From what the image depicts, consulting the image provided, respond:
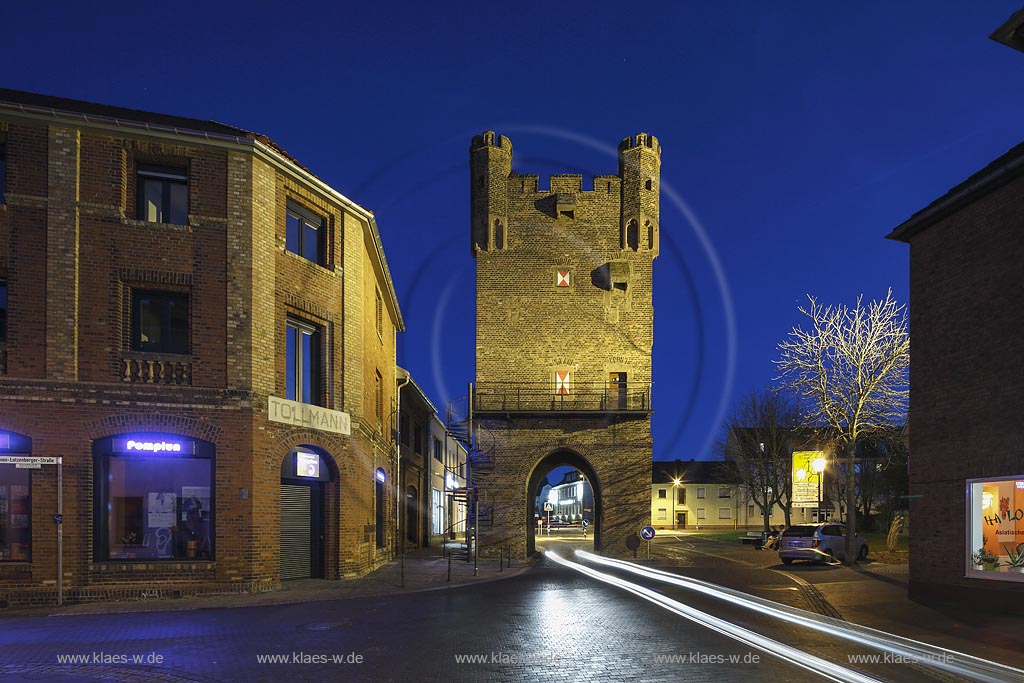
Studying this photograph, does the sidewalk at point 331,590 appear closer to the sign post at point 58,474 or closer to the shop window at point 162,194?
the sign post at point 58,474

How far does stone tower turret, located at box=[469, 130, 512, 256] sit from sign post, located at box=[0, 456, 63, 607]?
22258mm

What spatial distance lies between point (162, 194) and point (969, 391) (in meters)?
18.4

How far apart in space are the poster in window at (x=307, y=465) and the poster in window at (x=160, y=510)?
3174mm

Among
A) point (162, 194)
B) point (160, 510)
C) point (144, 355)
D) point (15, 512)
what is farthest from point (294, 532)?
point (162, 194)

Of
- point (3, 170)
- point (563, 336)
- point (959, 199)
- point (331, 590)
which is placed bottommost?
point (331, 590)

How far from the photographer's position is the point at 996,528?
48.3 ft

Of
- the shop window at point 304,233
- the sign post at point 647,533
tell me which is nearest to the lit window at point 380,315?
the shop window at point 304,233

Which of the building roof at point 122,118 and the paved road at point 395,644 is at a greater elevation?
the building roof at point 122,118

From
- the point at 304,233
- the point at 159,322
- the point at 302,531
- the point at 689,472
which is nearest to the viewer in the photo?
the point at 159,322

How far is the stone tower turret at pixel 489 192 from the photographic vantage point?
35719 mm

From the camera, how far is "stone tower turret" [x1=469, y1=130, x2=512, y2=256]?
1406 inches

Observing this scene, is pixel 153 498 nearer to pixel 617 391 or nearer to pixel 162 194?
pixel 162 194

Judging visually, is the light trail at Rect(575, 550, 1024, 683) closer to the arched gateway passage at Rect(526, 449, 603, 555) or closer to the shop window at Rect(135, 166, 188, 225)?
the shop window at Rect(135, 166, 188, 225)

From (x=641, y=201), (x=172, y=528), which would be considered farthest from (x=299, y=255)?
(x=641, y=201)
